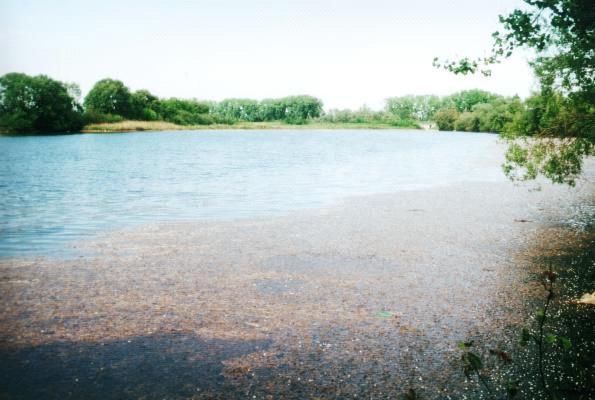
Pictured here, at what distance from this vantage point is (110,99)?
131 m

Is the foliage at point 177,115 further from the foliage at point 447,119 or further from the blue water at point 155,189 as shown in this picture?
the blue water at point 155,189

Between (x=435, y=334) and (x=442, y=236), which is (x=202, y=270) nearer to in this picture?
(x=435, y=334)

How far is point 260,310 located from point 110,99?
13761cm

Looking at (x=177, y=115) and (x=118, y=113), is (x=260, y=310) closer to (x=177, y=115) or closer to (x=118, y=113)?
(x=118, y=113)

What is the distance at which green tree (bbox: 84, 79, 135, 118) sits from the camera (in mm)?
126938

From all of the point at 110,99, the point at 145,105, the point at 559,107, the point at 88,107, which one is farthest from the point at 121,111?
the point at 559,107

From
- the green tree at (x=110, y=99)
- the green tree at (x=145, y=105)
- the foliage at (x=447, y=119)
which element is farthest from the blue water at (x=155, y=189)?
the foliage at (x=447, y=119)

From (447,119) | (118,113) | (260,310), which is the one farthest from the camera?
(447,119)

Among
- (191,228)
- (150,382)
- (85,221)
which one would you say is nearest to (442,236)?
(191,228)

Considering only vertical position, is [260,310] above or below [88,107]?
below

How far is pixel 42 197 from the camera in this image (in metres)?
24.2

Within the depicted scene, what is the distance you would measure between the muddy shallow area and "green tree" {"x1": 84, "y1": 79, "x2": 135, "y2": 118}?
12383cm

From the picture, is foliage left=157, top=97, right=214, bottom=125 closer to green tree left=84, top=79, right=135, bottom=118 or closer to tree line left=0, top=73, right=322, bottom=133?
tree line left=0, top=73, right=322, bottom=133

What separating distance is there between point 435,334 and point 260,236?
8.57m
